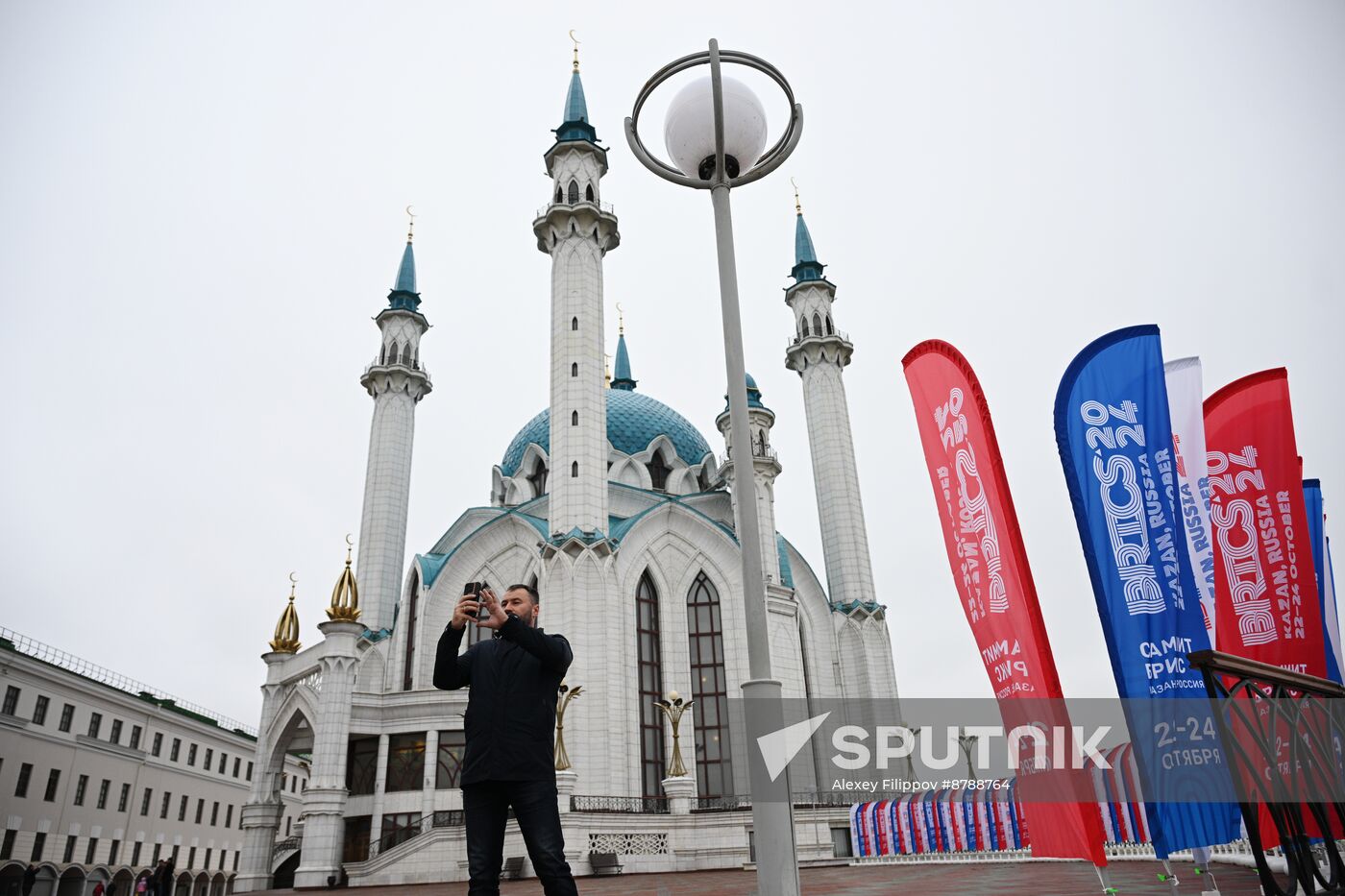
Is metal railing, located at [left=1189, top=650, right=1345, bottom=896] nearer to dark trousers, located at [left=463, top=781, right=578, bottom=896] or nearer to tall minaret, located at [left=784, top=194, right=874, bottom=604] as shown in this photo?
dark trousers, located at [left=463, top=781, right=578, bottom=896]

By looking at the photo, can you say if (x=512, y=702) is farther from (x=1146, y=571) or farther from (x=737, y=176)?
(x=1146, y=571)

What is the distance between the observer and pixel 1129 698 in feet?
26.9

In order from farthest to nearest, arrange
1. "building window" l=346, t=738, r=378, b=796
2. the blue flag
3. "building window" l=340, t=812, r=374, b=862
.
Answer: "building window" l=346, t=738, r=378, b=796
"building window" l=340, t=812, r=374, b=862
the blue flag

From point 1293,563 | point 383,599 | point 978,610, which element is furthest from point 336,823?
point 1293,563

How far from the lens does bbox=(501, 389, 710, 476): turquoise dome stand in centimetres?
4031

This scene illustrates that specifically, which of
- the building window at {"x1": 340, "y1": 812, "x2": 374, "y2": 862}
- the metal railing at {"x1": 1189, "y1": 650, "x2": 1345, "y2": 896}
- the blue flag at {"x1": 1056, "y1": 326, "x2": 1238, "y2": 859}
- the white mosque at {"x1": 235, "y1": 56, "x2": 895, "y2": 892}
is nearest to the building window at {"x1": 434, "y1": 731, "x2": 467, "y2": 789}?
the white mosque at {"x1": 235, "y1": 56, "x2": 895, "y2": 892}

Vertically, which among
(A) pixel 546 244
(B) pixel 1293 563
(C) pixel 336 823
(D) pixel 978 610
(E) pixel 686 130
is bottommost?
(C) pixel 336 823

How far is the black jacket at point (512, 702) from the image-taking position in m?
4.09

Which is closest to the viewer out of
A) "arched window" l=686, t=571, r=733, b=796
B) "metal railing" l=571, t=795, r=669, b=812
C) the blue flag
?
the blue flag

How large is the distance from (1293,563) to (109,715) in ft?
145

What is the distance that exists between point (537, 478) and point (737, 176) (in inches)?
1323

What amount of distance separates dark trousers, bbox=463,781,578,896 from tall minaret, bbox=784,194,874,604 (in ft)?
109

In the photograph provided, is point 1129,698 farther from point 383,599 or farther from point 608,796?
point 383,599

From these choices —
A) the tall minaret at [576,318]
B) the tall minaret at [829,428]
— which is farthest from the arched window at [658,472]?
the tall minaret at [576,318]
